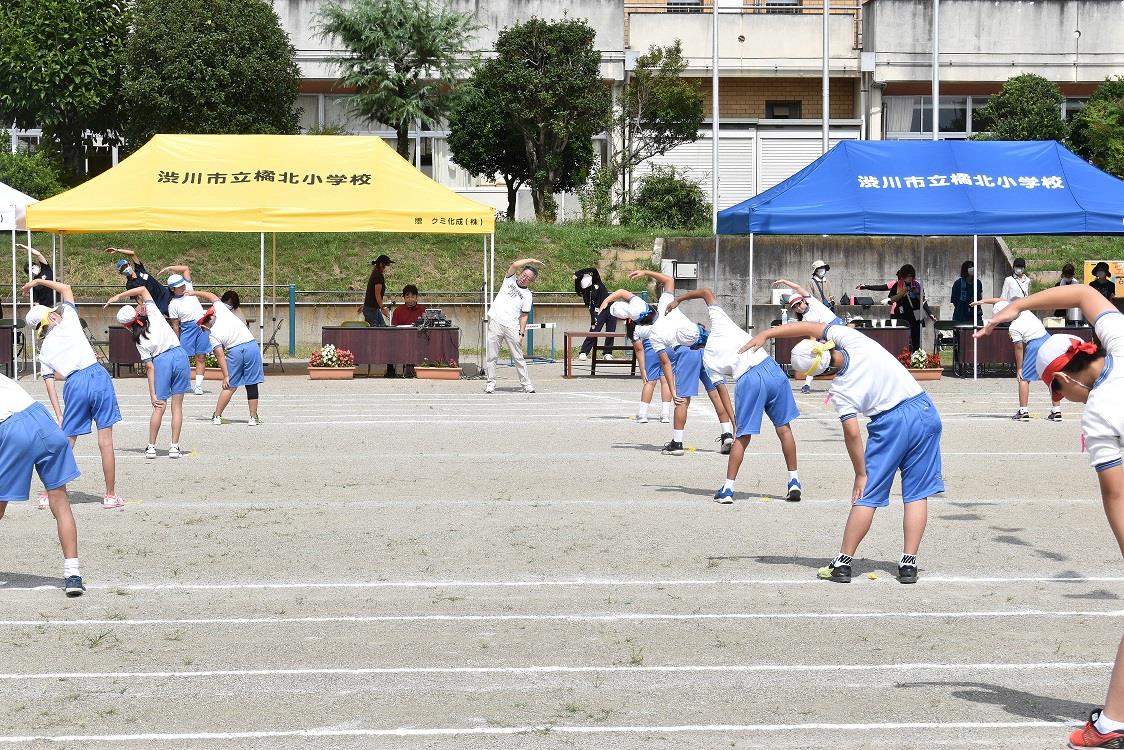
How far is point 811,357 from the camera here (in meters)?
9.66

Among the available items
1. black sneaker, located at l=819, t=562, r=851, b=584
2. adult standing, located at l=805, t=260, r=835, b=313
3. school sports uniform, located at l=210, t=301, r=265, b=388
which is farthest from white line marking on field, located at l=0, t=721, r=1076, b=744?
adult standing, located at l=805, t=260, r=835, b=313

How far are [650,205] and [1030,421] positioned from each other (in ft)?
73.8

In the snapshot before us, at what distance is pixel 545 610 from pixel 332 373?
1798cm

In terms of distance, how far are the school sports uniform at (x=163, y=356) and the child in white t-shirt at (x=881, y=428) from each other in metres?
7.50

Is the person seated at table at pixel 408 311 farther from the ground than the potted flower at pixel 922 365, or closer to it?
farther from the ground

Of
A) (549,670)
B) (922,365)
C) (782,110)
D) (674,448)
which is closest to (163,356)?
(674,448)

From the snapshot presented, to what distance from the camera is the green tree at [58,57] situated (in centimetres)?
3869

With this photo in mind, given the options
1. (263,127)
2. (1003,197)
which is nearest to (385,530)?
(1003,197)

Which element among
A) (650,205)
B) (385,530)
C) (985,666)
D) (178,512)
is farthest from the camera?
(650,205)

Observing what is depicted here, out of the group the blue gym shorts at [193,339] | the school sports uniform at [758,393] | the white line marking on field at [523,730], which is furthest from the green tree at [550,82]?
the white line marking on field at [523,730]

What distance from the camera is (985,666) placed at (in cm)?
779

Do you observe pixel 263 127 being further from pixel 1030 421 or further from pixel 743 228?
pixel 1030 421

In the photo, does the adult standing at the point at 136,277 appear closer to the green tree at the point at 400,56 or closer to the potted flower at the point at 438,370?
the potted flower at the point at 438,370

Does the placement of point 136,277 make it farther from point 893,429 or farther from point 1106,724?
point 1106,724
